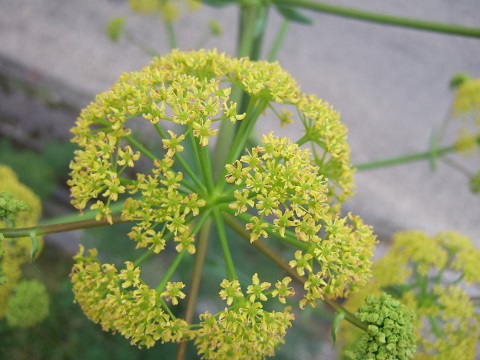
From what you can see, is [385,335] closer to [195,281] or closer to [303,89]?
[195,281]

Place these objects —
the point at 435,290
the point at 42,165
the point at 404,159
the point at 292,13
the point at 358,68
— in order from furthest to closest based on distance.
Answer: the point at 358,68 → the point at 42,165 → the point at 404,159 → the point at 292,13 → the point at 435,290

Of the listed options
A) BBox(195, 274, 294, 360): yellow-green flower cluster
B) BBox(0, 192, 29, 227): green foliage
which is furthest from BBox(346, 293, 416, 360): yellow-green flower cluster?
BBox(0, 192, 29, 227): green foliage

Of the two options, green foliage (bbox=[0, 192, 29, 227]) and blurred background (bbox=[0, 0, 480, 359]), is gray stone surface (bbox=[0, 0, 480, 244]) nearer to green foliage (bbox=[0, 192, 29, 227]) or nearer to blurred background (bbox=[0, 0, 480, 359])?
blurred background (bbox=[0, 0, 480, 359])

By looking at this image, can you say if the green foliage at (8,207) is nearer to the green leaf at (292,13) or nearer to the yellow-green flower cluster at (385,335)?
the yellow-green flower cluster at (385,335)

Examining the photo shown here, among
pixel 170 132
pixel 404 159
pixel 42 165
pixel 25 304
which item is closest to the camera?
pixel 170 132

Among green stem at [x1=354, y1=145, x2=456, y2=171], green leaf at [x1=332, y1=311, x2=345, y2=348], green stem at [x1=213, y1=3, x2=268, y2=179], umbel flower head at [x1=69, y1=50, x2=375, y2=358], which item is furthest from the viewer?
green stem at [x1=354, y1=145, x2=456, y2=171]

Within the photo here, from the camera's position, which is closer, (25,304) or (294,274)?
(294,274)

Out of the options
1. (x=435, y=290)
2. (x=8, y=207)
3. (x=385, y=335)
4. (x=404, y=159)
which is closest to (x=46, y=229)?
(x=8, y=207)
